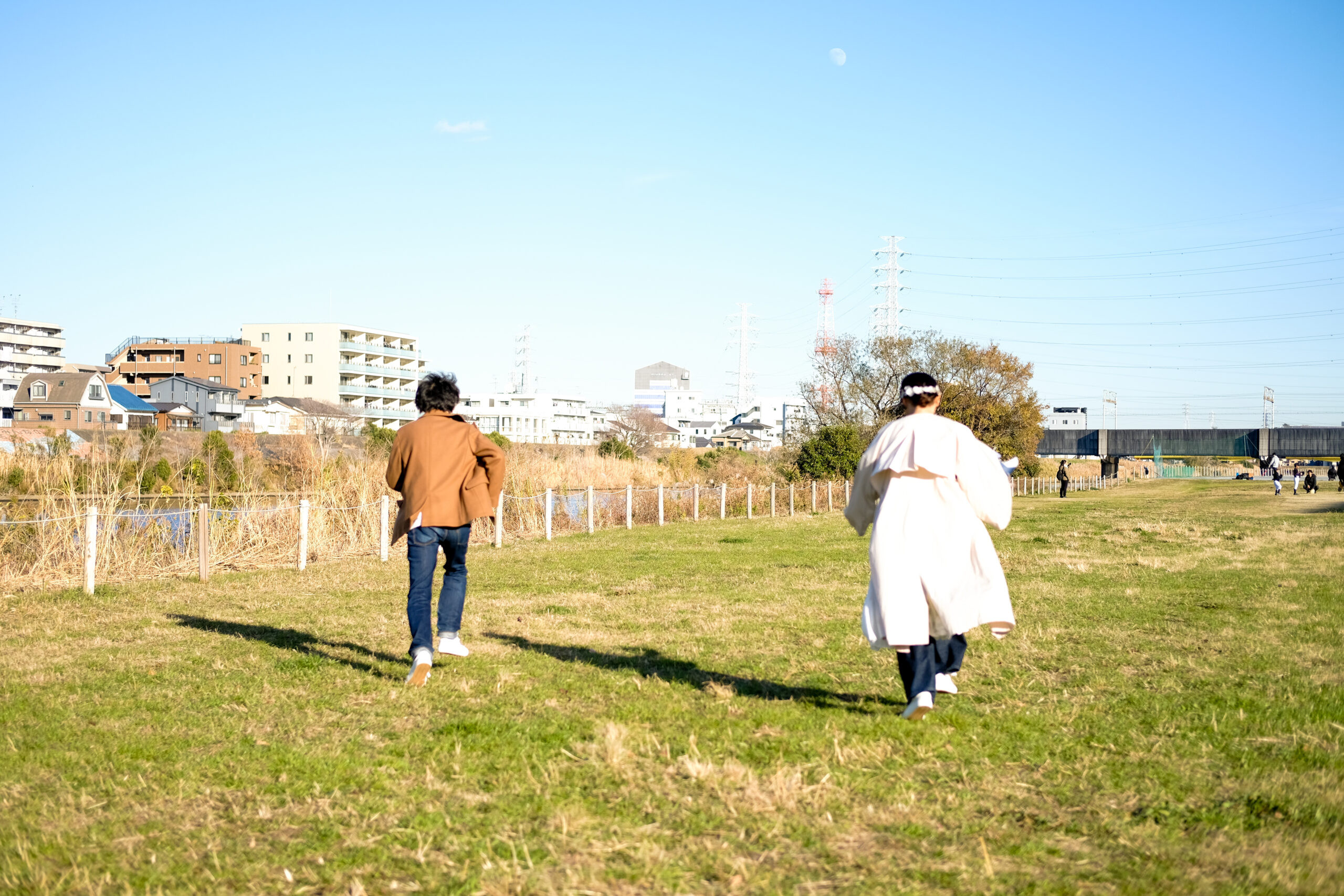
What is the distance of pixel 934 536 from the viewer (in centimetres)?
554

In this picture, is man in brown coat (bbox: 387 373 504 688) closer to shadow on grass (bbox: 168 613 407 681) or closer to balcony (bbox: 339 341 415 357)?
shadow on grass (bbox: 168 613 407 681)

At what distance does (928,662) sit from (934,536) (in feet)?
2.06

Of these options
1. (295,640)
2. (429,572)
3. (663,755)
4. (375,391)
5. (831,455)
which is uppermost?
(375,391)

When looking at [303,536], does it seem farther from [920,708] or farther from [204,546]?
[920,708]

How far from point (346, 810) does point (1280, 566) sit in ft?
45.9

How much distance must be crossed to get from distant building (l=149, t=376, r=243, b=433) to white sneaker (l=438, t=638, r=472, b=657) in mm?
83400

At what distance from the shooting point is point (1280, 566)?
1459 cm

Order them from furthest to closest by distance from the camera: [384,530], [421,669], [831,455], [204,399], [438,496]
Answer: [204,399], [831,455], [384,530], [438,496], [421,669]

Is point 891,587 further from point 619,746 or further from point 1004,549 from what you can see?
point 1004,549

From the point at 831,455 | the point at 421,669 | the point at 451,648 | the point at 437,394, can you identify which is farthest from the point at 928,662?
the point at 831,455

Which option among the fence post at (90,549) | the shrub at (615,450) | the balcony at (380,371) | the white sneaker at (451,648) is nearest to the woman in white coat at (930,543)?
the white sneaker at (451,648)

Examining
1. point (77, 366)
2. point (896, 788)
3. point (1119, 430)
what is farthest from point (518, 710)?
point (77, 366)

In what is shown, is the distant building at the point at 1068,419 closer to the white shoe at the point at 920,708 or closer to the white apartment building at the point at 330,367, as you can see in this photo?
the white apartment building at the point at 330,367

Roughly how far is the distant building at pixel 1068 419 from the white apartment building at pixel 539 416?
5162cm
